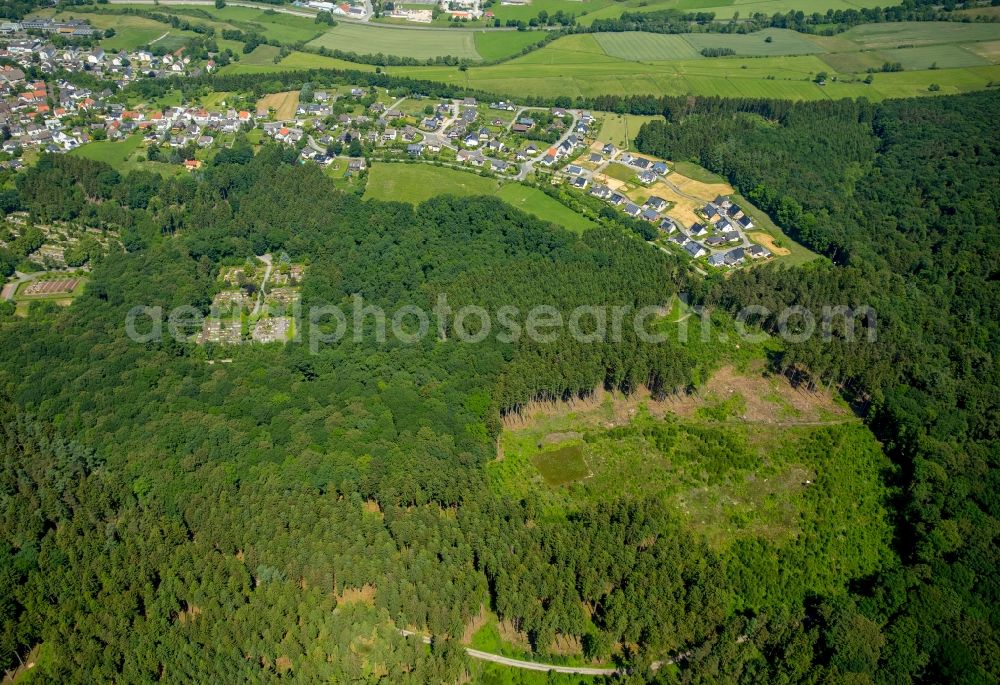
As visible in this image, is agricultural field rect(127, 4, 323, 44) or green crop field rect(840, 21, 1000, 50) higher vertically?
green crop field rect(840, 21, 1000, 50)

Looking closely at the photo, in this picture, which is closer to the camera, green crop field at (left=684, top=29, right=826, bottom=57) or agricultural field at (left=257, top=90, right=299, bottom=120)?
agricultural field at (left=257, top=90, right=299, bottom=120)

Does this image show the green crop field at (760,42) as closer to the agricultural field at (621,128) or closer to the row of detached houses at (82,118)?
the agricultural field at (621,128)

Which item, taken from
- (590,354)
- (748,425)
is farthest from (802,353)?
(590,354)

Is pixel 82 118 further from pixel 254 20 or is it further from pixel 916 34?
pixel 916 34

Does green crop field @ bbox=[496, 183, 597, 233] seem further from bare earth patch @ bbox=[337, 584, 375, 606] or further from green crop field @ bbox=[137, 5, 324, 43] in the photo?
green crop field @ bbox=[137, 5, 324, 43]

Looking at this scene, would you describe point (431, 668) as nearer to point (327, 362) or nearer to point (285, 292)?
point (327, 362)

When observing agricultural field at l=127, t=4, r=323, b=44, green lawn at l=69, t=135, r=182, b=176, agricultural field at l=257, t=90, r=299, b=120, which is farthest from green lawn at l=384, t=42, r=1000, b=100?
green lawn at l=69, t=135, r=182, b=176

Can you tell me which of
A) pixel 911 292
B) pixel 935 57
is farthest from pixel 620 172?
pixel 935 57
